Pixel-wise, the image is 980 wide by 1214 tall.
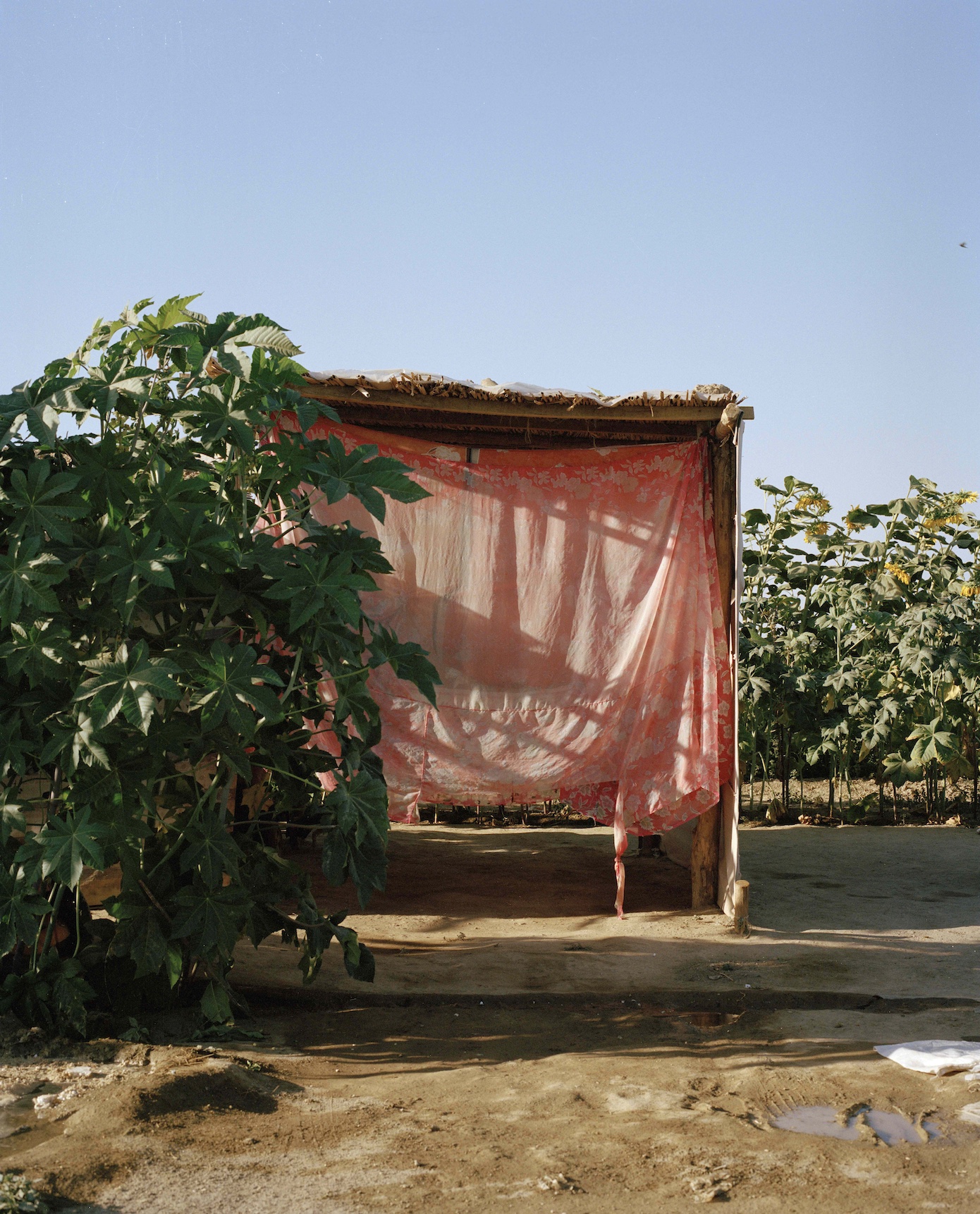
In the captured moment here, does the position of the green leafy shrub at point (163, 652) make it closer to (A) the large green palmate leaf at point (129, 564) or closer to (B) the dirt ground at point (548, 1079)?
(A) the large green palmate leaf at point (129, 564)

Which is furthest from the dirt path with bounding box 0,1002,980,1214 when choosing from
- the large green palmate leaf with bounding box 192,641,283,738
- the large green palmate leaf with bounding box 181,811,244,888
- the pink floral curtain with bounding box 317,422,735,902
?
the pink floral curtain with bounding box 317,422,735,902

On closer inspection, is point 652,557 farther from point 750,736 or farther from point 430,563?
point 750,736

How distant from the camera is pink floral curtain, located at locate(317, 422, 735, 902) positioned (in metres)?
5.58

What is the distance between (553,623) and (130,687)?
9.53 feet

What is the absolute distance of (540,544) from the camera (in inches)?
225

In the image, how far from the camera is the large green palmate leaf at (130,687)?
3121 mm

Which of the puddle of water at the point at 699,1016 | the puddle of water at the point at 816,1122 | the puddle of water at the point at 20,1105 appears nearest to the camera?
the puddle of water at the point at 20,1105

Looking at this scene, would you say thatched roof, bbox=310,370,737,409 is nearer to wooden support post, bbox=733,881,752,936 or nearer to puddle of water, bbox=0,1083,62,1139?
wooden support post, bbox=733,881,752,936

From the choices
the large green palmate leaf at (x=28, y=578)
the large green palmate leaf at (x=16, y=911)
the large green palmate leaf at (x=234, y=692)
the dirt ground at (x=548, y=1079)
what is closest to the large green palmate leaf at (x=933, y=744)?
the dirt ground at (x=548, y=1079)

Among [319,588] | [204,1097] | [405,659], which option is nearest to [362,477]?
[319,588]

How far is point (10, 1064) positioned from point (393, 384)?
329 cm

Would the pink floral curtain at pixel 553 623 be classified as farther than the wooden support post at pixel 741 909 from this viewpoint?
Yes

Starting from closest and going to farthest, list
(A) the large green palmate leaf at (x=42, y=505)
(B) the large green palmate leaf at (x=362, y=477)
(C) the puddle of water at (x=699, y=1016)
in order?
(A) the large green palmate leaf at (x=42, y=505) < (B) the large green palmate leaf at (x=362, y=477) < (C) the puddle of water at (x=699, y=1016)

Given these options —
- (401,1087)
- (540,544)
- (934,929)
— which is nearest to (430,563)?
(540,544)
